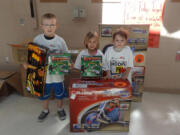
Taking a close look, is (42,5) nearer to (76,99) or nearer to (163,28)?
(76,99)

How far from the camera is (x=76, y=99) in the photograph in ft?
5.15

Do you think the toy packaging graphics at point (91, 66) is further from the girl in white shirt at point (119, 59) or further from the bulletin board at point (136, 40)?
the bulletin board at point (136, 40)

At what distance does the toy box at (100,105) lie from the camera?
5.06 ft

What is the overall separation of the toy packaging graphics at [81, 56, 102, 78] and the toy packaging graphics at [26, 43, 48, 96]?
38 cm

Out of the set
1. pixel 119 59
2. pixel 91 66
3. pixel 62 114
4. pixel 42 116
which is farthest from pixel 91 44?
pixel 42 116

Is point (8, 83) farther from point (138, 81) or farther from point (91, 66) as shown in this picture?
point (138, 81)

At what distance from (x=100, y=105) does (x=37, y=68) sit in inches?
28.7

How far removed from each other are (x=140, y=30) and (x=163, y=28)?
0.49 metres

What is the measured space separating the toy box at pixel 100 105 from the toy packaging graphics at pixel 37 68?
338 millimetres

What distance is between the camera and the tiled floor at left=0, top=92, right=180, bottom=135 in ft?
5.78

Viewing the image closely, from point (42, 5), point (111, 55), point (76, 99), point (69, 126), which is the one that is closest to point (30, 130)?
point (69, 126)

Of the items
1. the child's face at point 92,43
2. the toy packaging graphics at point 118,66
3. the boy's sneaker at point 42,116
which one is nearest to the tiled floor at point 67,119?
the boy's sneaker at point 42,116

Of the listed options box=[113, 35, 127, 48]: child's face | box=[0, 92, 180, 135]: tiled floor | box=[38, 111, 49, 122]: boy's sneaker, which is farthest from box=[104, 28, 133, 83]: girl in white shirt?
box=[38, 111, 49, 122]: boy's sneaker

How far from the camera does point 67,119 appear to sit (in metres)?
1.95
